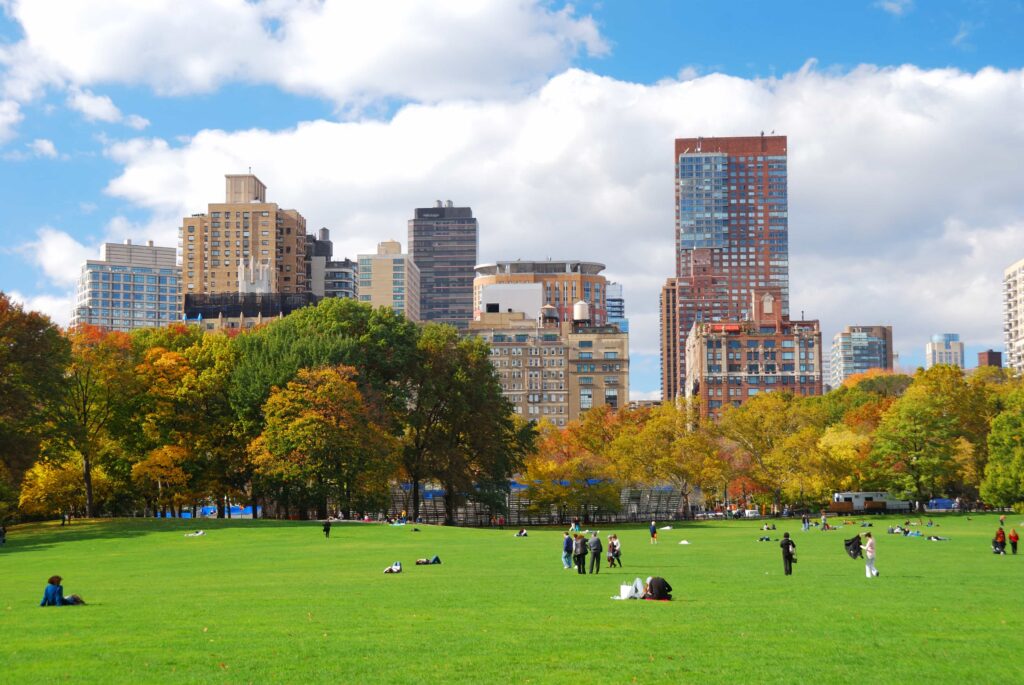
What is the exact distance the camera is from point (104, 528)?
74500 millimetres

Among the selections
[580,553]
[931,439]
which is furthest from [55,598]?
[931,439]

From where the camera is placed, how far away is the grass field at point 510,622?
67.5 ft

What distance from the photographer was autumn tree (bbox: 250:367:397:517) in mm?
80688

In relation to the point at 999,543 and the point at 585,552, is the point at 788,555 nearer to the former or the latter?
the point at 585,552

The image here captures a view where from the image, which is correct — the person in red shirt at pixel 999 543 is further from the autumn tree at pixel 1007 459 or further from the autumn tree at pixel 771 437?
the autumn tree at pixel 771 437

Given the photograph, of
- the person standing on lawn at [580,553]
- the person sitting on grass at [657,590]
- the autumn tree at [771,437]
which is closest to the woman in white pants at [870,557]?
the person standing on lawn at [580,553]

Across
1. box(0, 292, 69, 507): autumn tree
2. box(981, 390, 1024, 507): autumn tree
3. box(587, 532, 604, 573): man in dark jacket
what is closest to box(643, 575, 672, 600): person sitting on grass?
box(587, 532, 604, 573): man in dark jacket

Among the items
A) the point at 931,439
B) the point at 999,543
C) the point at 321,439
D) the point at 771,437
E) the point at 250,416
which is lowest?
the point at 999,543

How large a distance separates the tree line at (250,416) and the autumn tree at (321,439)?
Result: 4.5 inches

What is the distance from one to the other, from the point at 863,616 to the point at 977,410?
102 m

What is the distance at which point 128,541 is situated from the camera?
6481 centimetres

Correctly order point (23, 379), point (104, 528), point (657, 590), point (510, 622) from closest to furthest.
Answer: point (510, 622) → point (657, 590) → point (23, 379) → point (104, 528)

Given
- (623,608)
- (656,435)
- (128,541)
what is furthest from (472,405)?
(623,608)

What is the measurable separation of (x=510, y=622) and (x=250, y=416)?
63.4 meters
